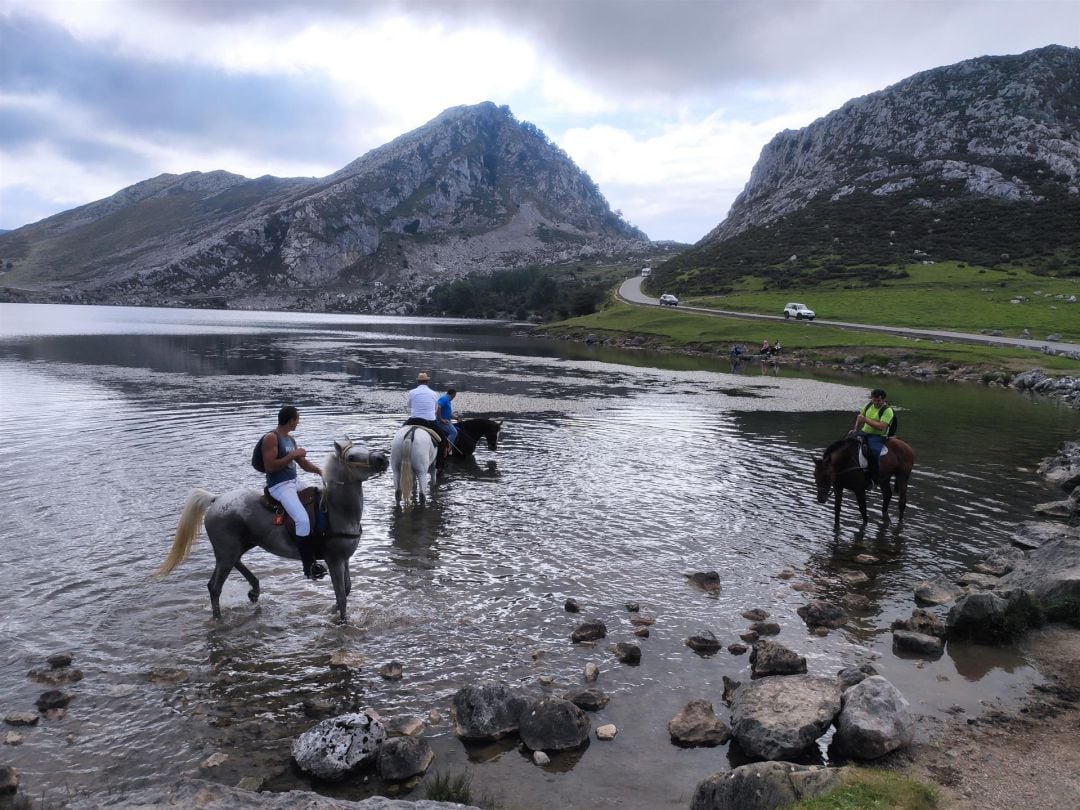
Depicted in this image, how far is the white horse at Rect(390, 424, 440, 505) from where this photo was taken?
57.8 feet

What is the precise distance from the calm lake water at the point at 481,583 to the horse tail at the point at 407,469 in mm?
730

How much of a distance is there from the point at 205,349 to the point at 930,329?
8348 centimetres

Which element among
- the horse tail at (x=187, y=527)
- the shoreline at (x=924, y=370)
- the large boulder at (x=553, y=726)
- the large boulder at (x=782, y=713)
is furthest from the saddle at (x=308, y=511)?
the shoreline at (x=924, y=370)

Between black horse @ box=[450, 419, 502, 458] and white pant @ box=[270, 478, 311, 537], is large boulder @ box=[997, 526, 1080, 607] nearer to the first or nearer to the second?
white pant @ box=[270, 478, 311, 537]

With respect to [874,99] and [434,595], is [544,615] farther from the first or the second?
[874,99]

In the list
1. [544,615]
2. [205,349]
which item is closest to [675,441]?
[544,615]

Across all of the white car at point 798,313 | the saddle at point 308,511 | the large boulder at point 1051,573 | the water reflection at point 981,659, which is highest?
the white car at point 798,313

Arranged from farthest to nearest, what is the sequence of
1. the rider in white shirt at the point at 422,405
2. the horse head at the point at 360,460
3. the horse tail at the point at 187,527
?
the rider in white shirt at the point at 422,405, the horse tail at the point at 187,527, the horse head at the point at 360,460

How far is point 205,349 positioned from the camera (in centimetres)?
7056

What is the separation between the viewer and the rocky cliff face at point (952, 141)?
453 feet

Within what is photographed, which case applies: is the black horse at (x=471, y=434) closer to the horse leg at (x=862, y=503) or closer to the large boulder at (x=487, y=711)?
the horse leg at (x=862, y=503)

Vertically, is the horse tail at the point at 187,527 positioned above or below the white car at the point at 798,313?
below

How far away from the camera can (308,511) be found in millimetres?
10680

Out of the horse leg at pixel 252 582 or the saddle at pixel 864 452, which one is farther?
the saddle at pixel 864 452
